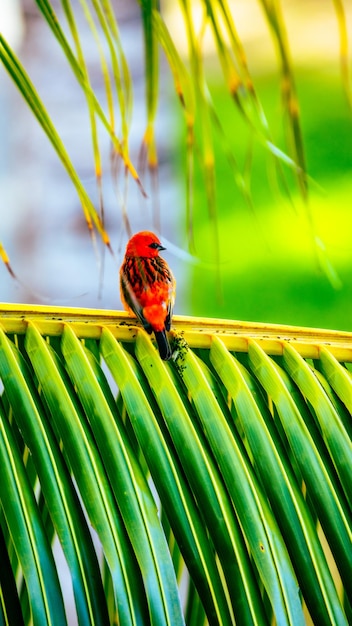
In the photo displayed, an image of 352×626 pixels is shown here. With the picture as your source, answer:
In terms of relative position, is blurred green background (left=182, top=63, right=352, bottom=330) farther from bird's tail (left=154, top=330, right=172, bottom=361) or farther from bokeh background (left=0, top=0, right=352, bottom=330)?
bird's tail (left=154, top=330, right=172, bottom=361)

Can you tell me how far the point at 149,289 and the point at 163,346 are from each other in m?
0.35

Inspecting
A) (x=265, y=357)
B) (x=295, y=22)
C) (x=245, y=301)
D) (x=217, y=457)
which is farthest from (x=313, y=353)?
(x=295, y=22)

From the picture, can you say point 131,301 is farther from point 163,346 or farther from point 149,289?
point 163,346

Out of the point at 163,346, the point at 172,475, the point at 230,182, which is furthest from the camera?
the point at 230,182

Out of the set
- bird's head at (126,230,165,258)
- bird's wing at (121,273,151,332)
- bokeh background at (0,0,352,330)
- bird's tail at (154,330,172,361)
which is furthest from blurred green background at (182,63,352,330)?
bird's tail at (154,330,172,361)

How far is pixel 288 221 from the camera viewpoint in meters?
3.05

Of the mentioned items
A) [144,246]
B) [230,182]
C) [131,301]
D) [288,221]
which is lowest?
[131,301]

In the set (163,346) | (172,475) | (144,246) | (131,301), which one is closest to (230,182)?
(144,246)

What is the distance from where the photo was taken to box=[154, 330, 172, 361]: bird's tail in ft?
2.58

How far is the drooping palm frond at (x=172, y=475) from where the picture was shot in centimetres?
62

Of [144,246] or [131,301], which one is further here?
[144,246]

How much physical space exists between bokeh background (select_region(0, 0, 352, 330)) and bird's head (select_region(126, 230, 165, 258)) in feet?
4.60

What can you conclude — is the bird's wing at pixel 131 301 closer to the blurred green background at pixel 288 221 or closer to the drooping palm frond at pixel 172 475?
the drooping palm frond at pixel 172 475

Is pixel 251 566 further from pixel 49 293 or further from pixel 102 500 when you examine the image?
pixel 49 293
